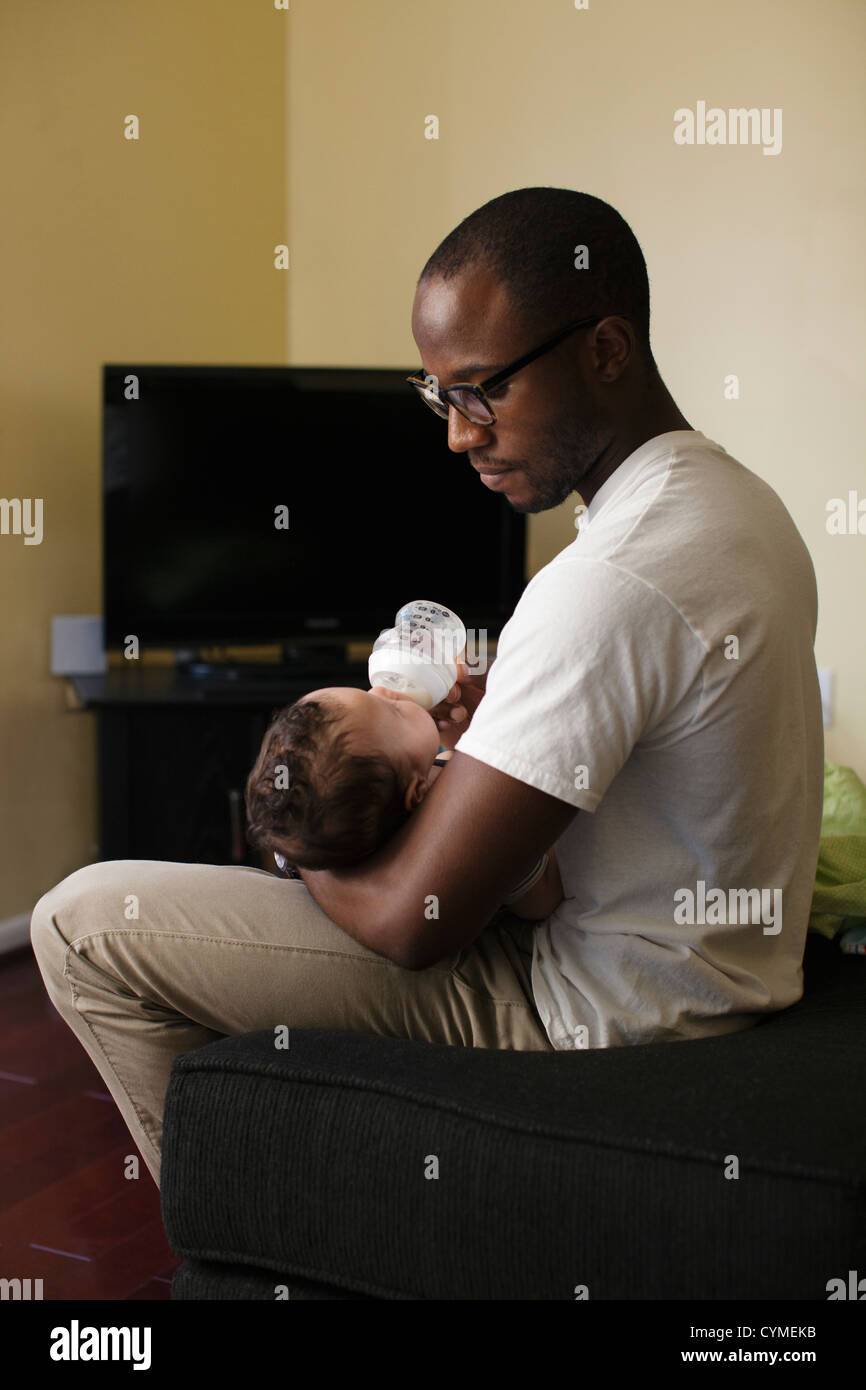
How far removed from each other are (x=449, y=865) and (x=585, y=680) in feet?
0.68

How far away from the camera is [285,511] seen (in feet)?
9.69

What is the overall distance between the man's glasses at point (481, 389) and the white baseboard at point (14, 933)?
1974 millimetres

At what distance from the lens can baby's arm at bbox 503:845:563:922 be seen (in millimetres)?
1269

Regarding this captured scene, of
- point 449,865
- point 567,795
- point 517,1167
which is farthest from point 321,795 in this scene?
point 517,1167

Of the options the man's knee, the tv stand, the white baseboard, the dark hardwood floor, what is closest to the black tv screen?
the tv stand

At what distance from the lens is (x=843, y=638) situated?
2.58 m

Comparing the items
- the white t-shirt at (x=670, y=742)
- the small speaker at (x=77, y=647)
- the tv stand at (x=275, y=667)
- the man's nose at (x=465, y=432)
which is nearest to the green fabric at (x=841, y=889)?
the white t-shirt at (x=670, y=742)

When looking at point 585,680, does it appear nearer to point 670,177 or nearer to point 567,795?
point 567,795

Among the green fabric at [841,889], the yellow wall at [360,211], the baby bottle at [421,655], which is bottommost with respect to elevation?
the green fabric at [841,889]

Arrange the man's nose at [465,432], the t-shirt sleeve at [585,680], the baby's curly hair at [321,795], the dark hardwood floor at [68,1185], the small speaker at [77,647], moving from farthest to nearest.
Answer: the small speaker at [77,647] < the dark hardwood floor at [68,1185] < the man's nose at [465,432] < the baby's curly hair at [321,795] < the t-shirt sleeve at [585,680]

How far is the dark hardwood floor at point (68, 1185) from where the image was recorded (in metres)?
1.63

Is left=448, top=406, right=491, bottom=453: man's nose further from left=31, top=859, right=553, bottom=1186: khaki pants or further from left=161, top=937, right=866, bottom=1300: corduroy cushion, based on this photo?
left=161, top=937, right=866, bottom=1300: corduroy cushion

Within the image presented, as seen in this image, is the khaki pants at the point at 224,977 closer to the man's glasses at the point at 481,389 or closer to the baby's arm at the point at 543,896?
the baby's arm at the point at 543,896

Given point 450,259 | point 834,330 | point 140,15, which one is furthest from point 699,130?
point 450,259
